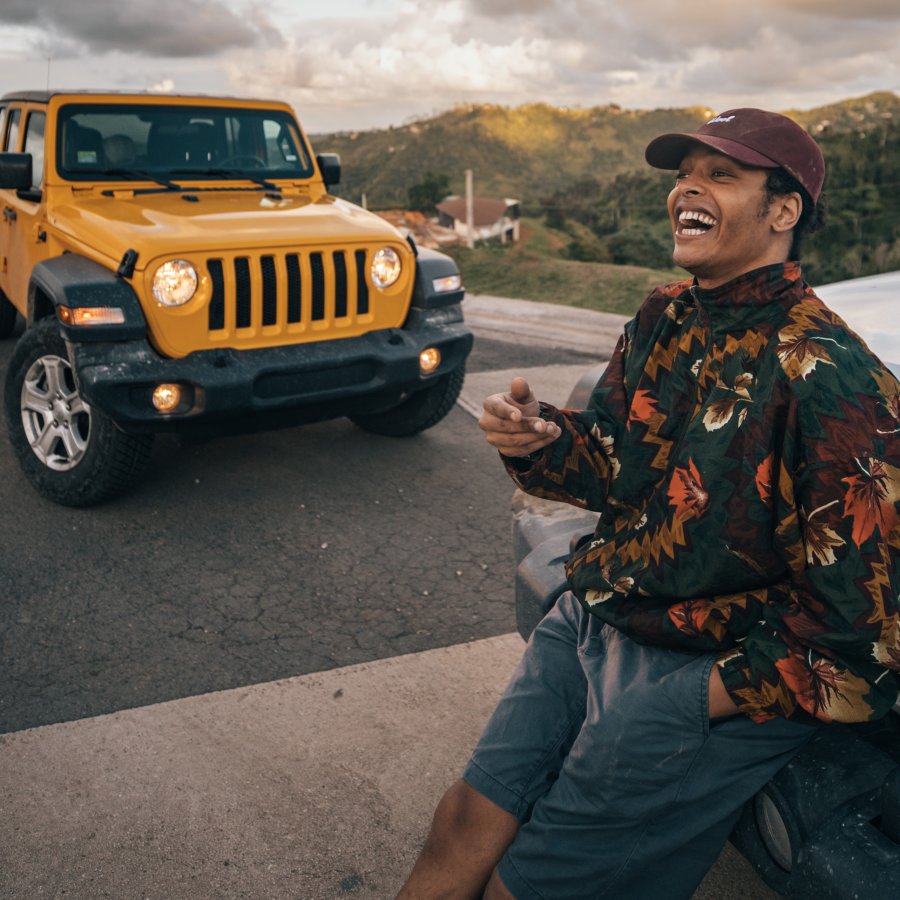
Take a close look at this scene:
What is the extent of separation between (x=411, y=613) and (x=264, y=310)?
1.62 meters

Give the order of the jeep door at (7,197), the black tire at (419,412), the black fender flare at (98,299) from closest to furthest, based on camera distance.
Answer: the black fender flare at (98,299) → the black tire at (419,412) → the jeep door at (7,197)

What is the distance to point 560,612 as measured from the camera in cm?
237

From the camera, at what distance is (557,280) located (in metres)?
11.4

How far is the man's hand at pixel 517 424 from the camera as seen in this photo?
2232 millimetres

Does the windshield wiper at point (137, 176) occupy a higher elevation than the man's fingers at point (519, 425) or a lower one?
higher

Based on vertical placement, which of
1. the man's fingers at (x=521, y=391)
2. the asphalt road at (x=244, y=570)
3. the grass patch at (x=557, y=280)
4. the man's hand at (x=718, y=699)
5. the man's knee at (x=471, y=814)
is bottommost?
the grass patch at (x=557, y=280)

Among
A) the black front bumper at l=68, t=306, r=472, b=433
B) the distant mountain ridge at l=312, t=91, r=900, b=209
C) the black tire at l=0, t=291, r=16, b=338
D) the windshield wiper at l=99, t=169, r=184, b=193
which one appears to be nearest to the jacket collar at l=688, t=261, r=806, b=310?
the black front bumper at l=68, t=306, r=472, b=433

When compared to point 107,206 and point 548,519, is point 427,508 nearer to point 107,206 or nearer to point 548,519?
point 548,519

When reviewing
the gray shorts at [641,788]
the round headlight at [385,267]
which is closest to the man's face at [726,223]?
the gray shorts at [641,788]

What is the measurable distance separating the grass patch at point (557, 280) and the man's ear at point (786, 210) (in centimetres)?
787

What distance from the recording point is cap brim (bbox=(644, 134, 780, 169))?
2.00 m

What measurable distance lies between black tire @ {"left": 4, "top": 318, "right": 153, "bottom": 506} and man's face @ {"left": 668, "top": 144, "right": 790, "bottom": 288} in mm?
3161

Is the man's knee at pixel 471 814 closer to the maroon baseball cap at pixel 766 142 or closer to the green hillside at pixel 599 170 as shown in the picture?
the maroon baseball cap at pixel 766 142

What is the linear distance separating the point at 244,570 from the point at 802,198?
2.82m
